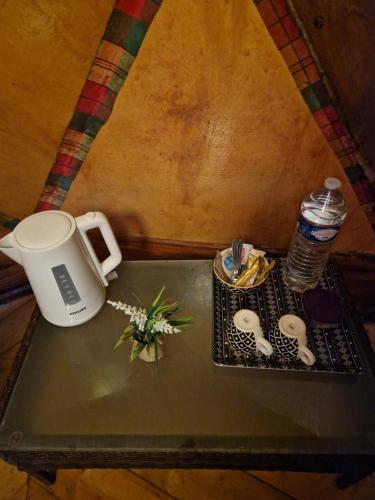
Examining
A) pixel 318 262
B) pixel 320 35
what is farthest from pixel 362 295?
pixel 320 35

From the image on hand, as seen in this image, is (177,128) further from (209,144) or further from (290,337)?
(290,337)

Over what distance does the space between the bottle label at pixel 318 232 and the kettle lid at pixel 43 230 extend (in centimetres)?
65

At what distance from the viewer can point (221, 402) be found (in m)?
0.80

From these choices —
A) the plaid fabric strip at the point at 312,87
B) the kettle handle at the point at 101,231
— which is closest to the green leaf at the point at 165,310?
the kettle handle at the point at 101,231

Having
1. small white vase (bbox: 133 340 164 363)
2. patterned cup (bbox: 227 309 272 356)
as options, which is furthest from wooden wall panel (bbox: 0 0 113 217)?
patterned cup (bbox: 227 309 272 356)

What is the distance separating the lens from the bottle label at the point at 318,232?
0.83 m

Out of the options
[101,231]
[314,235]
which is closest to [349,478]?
[314,235]

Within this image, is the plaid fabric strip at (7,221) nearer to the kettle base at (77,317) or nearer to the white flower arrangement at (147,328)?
the kettle base at (77,317)

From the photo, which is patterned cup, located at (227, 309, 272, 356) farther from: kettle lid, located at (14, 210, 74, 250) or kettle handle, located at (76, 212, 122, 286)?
kettle lid, located at (14, 210, 74, 250)

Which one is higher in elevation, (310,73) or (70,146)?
(70,146)

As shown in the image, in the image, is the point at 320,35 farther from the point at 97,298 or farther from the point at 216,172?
the point at 97,298

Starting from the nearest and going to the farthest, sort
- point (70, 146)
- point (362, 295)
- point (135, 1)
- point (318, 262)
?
point (135, 1) < point (70, 146) < point (318, 262) < point (362, 295)

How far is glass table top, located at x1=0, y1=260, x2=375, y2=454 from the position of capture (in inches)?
29.0

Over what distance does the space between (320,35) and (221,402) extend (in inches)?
37.4
